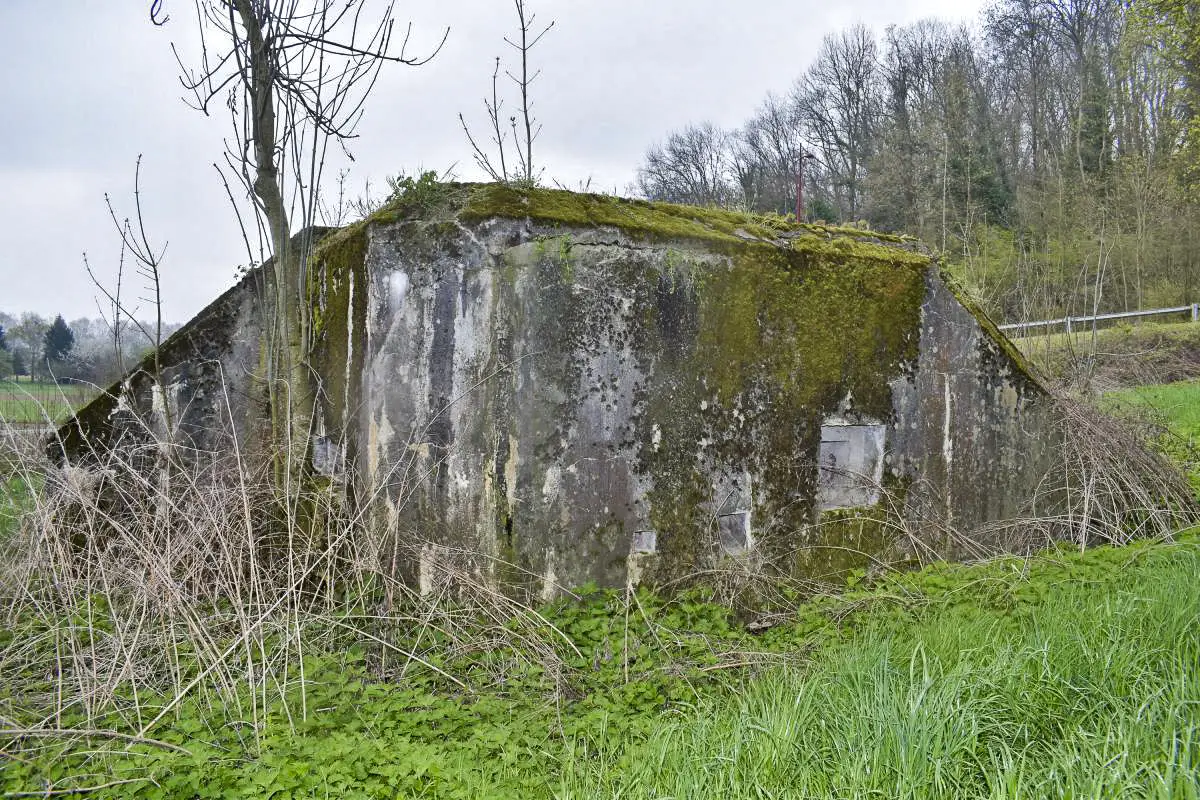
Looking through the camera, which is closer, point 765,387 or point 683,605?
point 683,605

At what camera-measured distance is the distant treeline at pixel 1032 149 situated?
1761 cm

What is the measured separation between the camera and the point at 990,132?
936 inches

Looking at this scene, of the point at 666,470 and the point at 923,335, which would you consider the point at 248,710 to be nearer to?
the point at 666,470

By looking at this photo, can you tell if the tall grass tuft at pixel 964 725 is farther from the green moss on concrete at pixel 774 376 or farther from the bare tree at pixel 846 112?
the bare tree at pixel 846 112

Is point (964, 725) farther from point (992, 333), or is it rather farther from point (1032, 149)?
point (1032, 149)

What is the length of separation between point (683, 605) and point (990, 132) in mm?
24463

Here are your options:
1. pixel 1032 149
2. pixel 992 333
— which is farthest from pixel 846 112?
pixel 992 333

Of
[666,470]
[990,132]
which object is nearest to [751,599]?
[666,470]

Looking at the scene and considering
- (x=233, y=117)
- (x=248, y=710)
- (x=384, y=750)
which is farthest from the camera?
(x=233, y=117)

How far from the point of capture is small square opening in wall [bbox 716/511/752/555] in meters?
4.30

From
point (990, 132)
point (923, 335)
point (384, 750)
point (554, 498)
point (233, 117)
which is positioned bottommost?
point (384, 750)

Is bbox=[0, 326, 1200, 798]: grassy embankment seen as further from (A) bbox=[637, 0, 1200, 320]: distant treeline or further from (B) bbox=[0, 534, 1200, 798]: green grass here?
(A) bbox=[637, 0, 1200, 320]: distant treeline

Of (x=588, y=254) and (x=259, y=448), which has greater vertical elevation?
(x=588, y=254)

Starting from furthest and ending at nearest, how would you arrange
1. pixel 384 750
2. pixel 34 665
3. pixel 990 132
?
pixel 990 132, pixel 34 665, pixel 384 750
